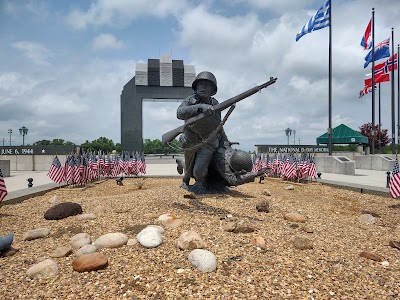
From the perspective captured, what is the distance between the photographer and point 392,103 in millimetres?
27516

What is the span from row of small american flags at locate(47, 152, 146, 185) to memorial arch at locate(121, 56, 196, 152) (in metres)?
18.9

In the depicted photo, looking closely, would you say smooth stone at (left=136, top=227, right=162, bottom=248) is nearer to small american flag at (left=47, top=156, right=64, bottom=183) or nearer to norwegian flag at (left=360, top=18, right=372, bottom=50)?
small american flag at (left=47, top=156, right=64, bottom=183)

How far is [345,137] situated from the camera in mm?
35812

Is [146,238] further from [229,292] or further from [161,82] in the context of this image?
[161,82]

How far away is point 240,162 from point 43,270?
450 cm

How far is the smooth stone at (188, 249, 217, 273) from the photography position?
10.5ft

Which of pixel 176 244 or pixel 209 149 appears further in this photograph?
pixel 209 149

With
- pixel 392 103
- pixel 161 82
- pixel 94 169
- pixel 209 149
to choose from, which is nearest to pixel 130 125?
pixel 161 82

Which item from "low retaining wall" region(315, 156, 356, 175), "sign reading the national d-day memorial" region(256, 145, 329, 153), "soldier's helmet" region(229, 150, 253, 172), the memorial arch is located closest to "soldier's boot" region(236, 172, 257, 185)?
"soldier's helmet" region(229, 150, 253, 172)

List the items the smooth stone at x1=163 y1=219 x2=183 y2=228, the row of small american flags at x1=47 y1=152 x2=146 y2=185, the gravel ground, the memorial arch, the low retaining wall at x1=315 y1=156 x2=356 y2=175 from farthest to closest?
1. the memorial arch
2. the low retaining wall at x1=315 y1=156 x2=356 y2=175
3. the row of small american flags at x1=47 y1=152 x2=146 y2=185
4. the smooth stone at x1=163 y1=219 x2=183 y2=228
5. the gravel ground

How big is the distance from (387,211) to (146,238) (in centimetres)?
587

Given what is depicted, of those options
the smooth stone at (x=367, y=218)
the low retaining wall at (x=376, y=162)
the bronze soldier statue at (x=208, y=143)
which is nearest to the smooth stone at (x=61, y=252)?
the bronze soldier statue at (x=208, y=143)

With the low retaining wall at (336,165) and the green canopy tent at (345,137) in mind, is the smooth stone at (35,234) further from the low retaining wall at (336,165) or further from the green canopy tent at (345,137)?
the green canopy tent at (345,137)

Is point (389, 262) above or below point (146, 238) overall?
below
